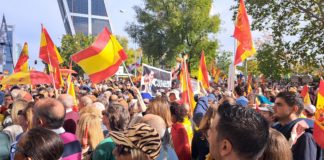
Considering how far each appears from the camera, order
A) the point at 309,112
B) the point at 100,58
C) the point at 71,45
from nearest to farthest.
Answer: the point at 309,112
the point at 100,58
the point at 71,45

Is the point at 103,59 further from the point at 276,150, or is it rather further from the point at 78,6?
the point at 78,6

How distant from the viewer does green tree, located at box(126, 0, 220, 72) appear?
4450 cm

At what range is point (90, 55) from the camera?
7523mm

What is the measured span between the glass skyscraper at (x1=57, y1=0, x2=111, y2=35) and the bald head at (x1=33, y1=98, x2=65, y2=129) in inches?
5239

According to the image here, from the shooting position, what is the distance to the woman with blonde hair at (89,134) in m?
4.40

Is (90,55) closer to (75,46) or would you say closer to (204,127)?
(204,127)

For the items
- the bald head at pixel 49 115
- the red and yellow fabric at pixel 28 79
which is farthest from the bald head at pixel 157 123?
the red and yellow fabric at pixel 28 79

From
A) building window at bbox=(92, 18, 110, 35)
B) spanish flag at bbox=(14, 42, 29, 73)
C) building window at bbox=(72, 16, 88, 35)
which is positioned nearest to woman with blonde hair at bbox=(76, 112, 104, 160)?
spanish flag at bbox=(14, 42, 29, 73)

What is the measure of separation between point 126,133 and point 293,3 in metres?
17.5

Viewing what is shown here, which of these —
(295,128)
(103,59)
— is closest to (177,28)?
(103,59)

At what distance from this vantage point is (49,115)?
3.85 meters

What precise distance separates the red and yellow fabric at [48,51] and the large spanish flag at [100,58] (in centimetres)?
166

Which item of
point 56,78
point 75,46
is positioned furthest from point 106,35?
point 75,46

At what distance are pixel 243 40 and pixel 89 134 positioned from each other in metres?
4.75
